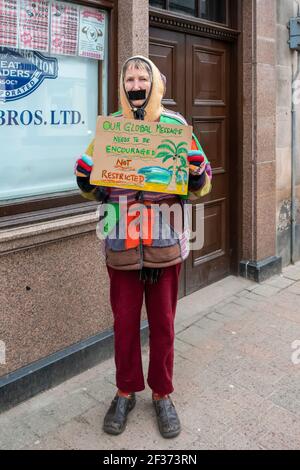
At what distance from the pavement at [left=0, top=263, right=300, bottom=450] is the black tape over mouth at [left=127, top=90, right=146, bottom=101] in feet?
6.31

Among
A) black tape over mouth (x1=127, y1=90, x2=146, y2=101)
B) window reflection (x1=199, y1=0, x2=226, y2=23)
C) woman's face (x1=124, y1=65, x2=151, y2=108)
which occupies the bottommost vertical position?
black tape over mouth (x1=127, y1=90, x2=146, y2=101)

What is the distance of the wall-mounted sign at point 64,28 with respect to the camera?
352 cm

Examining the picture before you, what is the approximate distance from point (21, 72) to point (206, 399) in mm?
2525

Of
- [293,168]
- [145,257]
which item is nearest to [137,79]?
[145,257]

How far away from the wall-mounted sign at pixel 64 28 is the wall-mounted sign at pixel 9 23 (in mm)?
311

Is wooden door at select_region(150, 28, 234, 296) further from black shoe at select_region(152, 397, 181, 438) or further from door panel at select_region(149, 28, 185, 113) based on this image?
black shoe at select_region(152, 397, 181, 438)

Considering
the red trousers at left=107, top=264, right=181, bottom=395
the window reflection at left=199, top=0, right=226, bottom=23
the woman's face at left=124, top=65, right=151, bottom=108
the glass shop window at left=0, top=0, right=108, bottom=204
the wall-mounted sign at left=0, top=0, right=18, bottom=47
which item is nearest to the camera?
the woman's face at left=124, top=65, right=151, bottom=108

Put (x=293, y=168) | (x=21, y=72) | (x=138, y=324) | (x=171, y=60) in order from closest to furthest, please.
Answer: (x=138, y=324) < (x=21, y=72) < (x=171, y=60) < (x=293, y=168)

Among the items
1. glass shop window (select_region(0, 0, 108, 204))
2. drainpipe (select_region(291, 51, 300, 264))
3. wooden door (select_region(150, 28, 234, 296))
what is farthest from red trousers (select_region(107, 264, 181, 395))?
drainpipe (select_region(291, 51, 300, 264))

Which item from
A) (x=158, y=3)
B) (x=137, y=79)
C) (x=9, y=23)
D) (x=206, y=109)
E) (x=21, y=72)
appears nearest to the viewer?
(x=137, y=79)

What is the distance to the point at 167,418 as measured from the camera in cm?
296

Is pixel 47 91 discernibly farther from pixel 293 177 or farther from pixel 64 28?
pixel 293 177

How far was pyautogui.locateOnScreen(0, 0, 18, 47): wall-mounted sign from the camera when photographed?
3.20 m

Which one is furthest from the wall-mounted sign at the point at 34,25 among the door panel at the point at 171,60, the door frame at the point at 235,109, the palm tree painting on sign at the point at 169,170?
the door frame at the point at 235,109
